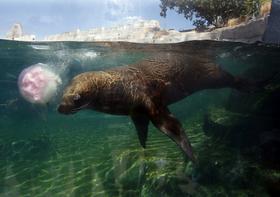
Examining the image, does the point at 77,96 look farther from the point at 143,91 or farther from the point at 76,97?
the point at 143,91

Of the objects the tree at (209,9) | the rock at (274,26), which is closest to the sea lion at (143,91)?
the tree at (209,9)

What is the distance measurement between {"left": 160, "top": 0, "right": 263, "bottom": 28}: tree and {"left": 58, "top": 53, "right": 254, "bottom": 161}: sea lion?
Result: 2.28m

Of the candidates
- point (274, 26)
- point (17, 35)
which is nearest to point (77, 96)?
point (274, 26)

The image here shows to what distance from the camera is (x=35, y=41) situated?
14.7 m

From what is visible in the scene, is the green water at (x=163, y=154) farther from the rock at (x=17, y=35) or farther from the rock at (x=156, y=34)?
the rock at (x=17, y=35)

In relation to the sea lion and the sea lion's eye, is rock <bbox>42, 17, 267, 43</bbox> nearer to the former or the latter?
the sea lion

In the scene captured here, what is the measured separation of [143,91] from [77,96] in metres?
1.94

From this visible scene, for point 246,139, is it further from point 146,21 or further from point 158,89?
point 146,21

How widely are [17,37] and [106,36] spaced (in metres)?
4.26

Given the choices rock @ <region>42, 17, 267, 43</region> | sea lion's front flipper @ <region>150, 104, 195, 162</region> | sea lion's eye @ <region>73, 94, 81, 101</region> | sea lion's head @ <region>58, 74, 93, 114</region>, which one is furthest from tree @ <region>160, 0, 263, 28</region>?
sea lion's eye @ <region>73, 94, 81, 101</region>

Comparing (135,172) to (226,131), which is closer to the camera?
(135,172)

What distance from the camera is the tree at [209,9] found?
11.1 meters

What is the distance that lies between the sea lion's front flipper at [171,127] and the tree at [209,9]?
520 cm

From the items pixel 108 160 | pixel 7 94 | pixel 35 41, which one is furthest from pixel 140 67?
pixel 7 94
